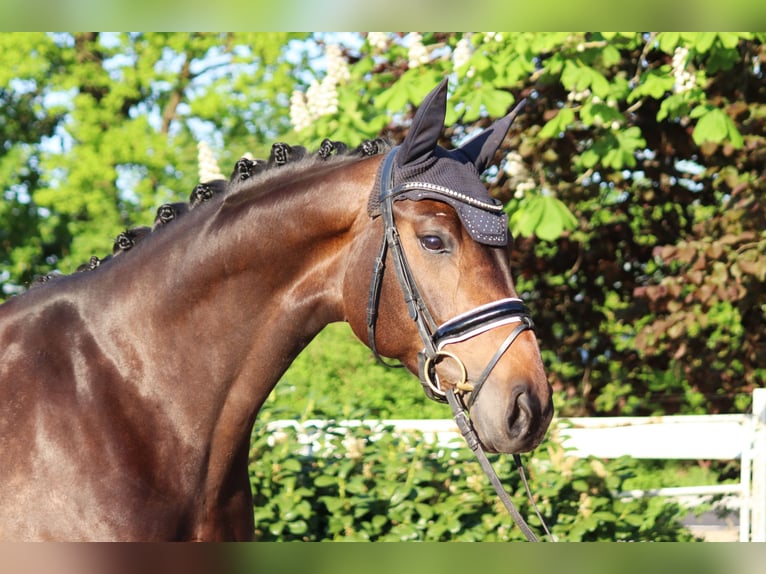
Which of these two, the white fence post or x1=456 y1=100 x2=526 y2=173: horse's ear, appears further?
the white fence post

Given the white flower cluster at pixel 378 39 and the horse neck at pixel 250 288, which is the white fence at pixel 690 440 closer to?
the white flower cluster at pixel 378 39

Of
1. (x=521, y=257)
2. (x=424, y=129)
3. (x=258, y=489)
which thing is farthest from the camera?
(x=521, y=257)

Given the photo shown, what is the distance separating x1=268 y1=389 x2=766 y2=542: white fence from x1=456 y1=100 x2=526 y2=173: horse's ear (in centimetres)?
280

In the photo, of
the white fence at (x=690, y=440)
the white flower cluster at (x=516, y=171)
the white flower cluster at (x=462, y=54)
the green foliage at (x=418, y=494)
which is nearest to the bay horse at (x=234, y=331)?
the green foliage at (x=418, y=494)

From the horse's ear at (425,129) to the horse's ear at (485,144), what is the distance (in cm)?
25

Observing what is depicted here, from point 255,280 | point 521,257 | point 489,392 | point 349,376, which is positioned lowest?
point 489,392

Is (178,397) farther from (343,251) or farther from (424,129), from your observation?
(424,129)

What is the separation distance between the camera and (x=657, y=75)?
18.0 feet

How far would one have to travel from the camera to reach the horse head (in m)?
2.45

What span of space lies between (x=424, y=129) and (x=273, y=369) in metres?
0.87

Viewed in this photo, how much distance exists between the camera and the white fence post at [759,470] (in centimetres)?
538

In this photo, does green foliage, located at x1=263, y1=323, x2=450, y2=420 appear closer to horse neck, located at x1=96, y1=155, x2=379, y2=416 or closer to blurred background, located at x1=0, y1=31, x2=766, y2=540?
blurred background, located at x1=0, y1=31, x2=766, y2=540

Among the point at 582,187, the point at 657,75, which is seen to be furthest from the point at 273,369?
the point at 582,187

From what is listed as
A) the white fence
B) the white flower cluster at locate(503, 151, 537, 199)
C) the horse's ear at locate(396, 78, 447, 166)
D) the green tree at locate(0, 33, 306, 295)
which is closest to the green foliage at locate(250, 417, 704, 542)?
the white fence
